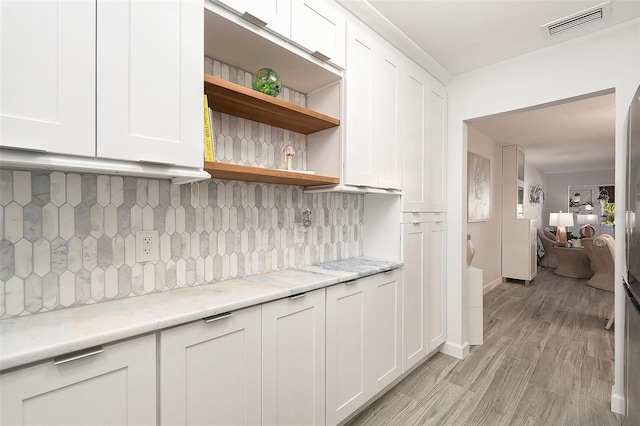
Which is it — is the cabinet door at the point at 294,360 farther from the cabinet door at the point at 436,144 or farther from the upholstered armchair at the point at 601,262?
the upholstered armchair at the point at 601,262

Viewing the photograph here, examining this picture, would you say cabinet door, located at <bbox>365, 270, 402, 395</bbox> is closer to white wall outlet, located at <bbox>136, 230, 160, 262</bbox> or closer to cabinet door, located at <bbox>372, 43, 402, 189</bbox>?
cabinet door, located at <bbox>372, 43, 402, 189</bbox>

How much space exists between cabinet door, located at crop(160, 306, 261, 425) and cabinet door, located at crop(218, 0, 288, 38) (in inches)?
50.6

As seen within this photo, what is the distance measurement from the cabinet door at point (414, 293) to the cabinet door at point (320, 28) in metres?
1.28

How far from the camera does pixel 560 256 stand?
21.0 feet

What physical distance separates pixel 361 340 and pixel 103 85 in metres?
1.78

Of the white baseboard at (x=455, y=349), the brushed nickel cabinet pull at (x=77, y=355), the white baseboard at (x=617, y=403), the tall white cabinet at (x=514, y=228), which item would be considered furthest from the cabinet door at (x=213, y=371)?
the tall white cabinet at (x=514, y=228)

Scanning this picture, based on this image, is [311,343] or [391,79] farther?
[391,79]

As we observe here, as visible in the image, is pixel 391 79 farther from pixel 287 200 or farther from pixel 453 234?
pixel 453 234

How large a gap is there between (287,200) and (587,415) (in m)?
2.40

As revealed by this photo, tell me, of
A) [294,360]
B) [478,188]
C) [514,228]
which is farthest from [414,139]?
[514,228]

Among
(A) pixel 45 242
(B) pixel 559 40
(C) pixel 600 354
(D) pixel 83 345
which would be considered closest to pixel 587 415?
(C) pixel 600 354

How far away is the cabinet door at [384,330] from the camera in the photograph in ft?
6.56

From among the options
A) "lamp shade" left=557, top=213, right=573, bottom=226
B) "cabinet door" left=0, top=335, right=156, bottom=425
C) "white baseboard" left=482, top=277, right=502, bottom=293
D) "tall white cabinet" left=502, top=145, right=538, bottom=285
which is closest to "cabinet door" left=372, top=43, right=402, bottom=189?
"cabinet door" left=0, top=335, right=156, bottom=425

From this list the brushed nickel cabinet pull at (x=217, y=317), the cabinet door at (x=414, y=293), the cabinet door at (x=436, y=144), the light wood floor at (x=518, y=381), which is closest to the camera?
the brushed nickel cabinet pull at (x=217, y=317)
